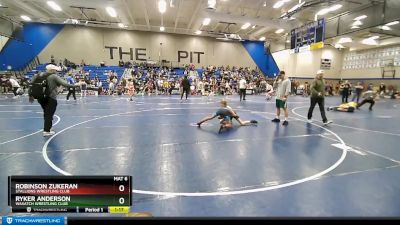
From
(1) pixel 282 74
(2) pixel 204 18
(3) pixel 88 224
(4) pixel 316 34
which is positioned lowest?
(3) pixel 88 224

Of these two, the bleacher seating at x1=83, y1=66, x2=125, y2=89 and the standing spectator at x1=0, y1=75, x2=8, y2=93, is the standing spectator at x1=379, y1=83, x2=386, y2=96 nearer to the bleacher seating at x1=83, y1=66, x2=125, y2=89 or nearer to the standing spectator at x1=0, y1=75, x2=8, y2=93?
the bleacher seating at x1=83, y1=66, x2=125, y2=89

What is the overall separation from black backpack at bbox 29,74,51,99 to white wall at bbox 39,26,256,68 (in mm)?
26776

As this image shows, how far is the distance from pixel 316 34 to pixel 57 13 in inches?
956

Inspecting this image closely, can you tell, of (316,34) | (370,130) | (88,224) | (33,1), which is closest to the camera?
(88,224)

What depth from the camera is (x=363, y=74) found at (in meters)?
30.4

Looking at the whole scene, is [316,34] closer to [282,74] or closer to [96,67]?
[282,74]

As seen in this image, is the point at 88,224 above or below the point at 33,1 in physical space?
below

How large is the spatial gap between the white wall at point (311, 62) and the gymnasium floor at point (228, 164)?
27.1 meters

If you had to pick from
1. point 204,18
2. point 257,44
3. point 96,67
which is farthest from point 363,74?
point 96,67
